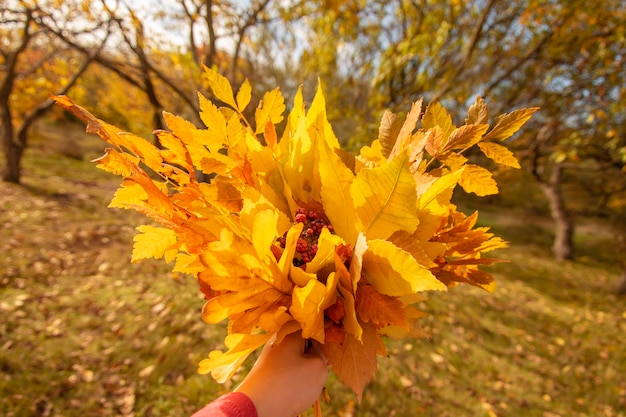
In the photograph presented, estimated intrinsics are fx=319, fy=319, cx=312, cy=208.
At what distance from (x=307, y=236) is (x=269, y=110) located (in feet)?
1.25

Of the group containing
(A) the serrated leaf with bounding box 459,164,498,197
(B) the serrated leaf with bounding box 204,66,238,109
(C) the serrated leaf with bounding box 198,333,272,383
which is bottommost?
(C) the serrated leaf with bounding box 198,333,272,383

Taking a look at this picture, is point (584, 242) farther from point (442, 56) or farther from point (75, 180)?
point (75, 180)

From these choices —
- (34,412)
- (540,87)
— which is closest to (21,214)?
(34,412)

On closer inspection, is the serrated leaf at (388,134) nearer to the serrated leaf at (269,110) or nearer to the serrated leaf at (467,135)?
the serrated leaf at (467,135)

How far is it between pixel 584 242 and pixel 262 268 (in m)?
16.5

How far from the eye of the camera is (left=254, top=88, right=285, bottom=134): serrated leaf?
92 centimetres

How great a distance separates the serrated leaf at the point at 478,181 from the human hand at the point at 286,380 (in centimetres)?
64

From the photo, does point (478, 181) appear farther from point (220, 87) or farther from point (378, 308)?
point (220, 87)

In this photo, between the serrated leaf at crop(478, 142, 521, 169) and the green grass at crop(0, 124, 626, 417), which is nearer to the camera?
the serrated leaf at crop(478, 142, 521, 169)

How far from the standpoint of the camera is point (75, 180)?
397 inches

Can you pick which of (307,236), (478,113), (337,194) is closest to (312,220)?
(307,236)

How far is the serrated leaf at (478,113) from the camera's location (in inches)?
31.2

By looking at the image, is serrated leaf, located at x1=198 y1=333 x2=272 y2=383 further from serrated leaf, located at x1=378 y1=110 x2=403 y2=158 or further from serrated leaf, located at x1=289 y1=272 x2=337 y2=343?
serrated leaf, located at x1=378 y1=110 x2=403 y2=158

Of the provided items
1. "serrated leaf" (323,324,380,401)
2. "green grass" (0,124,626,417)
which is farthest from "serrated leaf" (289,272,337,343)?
"green grass" (0,124,626,417)
